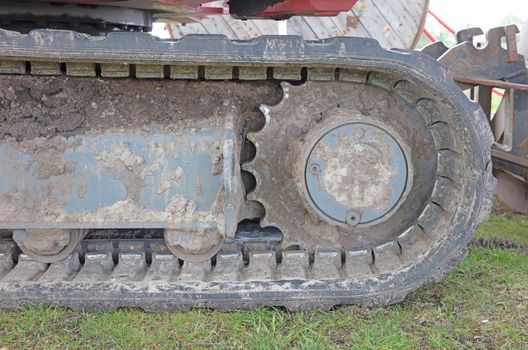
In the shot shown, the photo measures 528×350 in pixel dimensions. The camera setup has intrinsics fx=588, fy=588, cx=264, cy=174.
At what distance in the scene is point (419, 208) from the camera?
8.59ft

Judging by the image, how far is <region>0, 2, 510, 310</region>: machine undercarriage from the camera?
234 cm

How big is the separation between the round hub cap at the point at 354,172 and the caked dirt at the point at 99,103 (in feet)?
1.20

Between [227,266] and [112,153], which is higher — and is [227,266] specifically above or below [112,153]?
below

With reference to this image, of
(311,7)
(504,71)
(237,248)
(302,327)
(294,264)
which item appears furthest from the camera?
(504,71)

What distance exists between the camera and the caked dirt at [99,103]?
238 cm

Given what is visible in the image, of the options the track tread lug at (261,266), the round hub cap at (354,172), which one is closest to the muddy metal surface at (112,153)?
the track tread lug at (261,266)

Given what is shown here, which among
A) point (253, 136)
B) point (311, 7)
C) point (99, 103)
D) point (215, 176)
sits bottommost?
point (215, 176)

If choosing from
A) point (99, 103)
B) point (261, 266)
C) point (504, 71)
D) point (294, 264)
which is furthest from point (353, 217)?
point (504, 71)

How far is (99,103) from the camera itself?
2430mm

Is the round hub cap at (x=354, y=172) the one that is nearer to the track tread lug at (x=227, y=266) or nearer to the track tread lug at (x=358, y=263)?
the track tread lug at (x=358, y=263)

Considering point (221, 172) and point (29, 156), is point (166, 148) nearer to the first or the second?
point (221, 172)

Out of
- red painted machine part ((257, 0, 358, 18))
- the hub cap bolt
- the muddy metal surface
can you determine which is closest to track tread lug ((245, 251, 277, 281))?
the muddy metal surface

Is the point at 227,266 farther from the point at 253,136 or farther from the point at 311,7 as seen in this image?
the point at 311,7

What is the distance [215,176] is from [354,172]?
57 cm
